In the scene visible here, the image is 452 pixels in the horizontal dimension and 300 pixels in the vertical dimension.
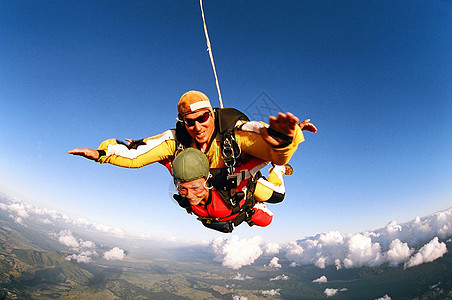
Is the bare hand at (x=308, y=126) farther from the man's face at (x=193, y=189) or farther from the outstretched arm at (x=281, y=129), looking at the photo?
the man's face at (x=193, y=189)

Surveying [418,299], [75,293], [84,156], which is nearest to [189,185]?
[84,156]

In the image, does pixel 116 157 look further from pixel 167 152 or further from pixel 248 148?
pixel 248 148

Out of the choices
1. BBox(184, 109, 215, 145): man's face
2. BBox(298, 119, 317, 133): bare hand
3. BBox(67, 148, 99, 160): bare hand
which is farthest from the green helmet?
BBox(298, 119, 317, 133): bare hand

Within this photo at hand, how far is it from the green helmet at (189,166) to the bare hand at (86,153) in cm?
99

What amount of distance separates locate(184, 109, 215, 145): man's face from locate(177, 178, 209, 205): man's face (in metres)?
0.58

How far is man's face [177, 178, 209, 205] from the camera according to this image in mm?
2941

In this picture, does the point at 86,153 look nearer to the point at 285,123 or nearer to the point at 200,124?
the point at 200,124

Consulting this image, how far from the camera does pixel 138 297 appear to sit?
649 feet

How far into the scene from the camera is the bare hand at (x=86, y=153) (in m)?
2.61

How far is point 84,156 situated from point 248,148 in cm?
198

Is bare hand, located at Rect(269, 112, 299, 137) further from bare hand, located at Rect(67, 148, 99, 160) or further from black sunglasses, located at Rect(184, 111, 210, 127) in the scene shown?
bare hand, located at Rect(67, 148, 99, 160)

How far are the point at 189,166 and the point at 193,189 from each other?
38cm

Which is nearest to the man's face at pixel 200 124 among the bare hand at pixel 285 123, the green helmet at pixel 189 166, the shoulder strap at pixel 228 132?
the shoulder strap at pixel 228 132

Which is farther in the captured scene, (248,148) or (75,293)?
(75,293)
